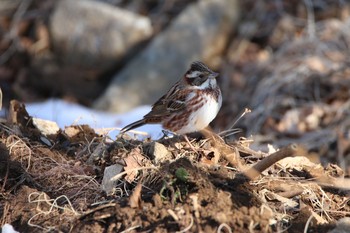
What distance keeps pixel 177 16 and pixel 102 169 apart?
601 cm

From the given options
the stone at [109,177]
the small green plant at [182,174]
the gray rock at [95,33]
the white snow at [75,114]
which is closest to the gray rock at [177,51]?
the gray rock at [95,33]

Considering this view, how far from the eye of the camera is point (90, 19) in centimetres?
950

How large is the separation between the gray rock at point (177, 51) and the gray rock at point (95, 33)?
0.97 feet

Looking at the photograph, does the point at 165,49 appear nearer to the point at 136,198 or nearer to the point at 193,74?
the point at 193,74

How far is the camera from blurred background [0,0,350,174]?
8.14 meters

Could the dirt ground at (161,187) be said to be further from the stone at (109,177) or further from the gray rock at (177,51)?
the gray rock at (177,51)

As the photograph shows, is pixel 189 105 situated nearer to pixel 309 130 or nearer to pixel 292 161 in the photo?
pixel 292 161

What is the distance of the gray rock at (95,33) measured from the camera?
942cm

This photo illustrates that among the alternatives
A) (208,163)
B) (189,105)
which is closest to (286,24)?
(189,105)

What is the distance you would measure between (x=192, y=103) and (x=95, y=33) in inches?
207

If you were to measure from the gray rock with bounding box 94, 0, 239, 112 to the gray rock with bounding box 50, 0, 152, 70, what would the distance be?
0.97ft

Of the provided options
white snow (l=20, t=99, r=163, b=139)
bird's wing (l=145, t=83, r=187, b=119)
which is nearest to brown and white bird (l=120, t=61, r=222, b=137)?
bird's wing (l=145, t=83, r=187, b=119)

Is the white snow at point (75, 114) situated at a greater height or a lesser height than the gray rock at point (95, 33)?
lesser

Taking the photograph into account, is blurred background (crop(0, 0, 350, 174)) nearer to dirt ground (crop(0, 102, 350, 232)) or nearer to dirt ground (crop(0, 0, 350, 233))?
dirt ground (crop(0, 0, 350, 233))
